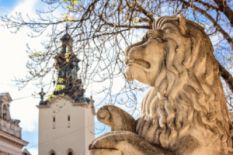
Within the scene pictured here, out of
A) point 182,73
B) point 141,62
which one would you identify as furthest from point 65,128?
point 182,73

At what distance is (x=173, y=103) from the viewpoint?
3.95 meters

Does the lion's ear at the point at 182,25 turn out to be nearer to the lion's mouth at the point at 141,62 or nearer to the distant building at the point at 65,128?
the lion's mouth at the point at 141,62

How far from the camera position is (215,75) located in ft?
13.4

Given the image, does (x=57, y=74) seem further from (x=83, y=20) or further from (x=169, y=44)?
(x=169, y=44)

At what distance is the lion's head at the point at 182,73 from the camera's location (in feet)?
12.9

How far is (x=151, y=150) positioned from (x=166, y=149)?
0.37 ft

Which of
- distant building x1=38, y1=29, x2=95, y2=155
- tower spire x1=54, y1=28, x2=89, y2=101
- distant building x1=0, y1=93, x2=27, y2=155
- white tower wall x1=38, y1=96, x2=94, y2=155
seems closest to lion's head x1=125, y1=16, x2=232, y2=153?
tower spire x1=54, y1=28, x2=89, y2=101

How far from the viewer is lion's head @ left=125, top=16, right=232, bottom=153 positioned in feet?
12.9

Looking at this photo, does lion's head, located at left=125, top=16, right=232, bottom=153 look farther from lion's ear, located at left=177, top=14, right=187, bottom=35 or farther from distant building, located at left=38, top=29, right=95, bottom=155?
distant building, located at left=38, top=29, right=95, bottom=155

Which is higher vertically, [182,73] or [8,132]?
[182,73]

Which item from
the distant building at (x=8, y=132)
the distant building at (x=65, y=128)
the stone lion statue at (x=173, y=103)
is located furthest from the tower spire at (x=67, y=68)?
the distant building at (x=65, y=128)

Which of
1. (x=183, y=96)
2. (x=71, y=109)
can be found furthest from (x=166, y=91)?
(x=71, y=109)

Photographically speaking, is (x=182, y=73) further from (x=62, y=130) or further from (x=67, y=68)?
(x=62, y=130)

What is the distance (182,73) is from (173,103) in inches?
7.9
